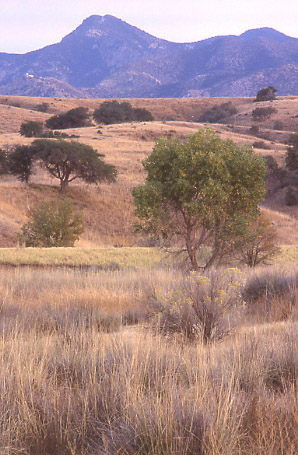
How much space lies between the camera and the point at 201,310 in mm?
6449

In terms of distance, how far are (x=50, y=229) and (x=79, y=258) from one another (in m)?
7.86

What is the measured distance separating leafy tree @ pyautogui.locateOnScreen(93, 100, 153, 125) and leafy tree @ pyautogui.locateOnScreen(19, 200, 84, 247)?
70.8 meters

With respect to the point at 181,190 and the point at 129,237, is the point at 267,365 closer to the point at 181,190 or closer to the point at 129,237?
the point at 181,190

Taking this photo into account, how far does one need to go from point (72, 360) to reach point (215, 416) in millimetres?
1867

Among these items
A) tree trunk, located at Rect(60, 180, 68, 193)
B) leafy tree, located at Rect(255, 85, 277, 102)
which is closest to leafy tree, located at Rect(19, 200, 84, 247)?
tree trunk, located at Rect(60, 180, 68, 193)

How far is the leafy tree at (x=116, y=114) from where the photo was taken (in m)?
95.0

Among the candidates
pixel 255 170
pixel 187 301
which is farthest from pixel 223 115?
pixel 187 301

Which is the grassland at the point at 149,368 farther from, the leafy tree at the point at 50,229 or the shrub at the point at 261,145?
the shrub at the point at 261,145

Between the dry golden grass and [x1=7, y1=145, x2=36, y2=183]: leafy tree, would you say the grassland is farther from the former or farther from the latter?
[x1=7, y1=145, x2=36, y2=183]: leafy tree

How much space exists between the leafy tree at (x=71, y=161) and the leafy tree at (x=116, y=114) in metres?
56.4

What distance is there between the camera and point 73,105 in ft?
414

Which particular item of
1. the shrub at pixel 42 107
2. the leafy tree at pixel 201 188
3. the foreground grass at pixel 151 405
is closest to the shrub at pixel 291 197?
the leafy tree at pixel 201 188

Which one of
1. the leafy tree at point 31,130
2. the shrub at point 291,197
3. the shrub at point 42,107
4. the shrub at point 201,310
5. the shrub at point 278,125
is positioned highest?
the shrub at point 42,107

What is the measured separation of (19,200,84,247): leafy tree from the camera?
25641mm
